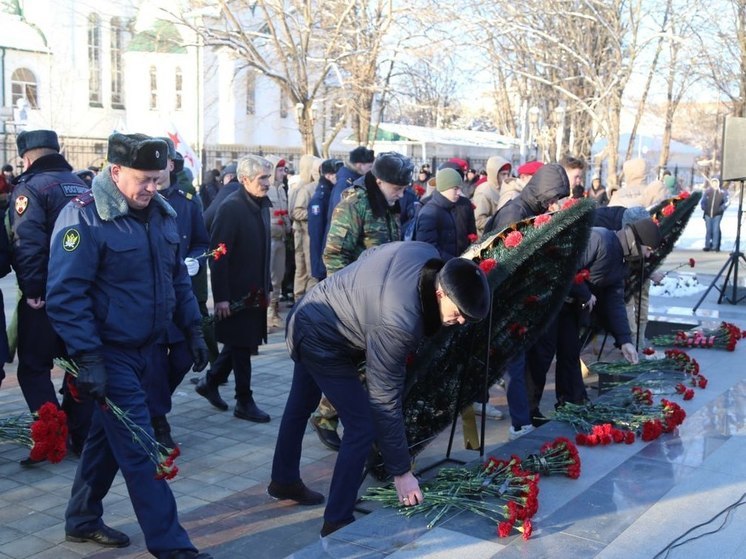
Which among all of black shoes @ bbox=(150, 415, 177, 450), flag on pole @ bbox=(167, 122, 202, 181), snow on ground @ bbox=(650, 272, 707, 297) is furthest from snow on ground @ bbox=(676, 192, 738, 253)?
black shoes @ bbox=(150, 415, 177, 450)

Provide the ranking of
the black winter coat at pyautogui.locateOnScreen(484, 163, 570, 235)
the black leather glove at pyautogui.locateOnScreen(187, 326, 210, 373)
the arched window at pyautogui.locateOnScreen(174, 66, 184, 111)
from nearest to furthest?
the black leather glove at pyautogui.locateOnScreen(187, 326, 210, 373) < the black winter coat at pyautogui.locateOnScreen(484, 163, 570, 235) < the arched window at pyautogui.locateOnScreen(174, 66, 184, 111)

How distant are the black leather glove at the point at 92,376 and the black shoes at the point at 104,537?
0.91 meters

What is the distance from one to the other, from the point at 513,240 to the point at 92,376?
250 cm

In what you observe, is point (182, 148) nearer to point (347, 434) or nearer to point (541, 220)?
point (541, 220)

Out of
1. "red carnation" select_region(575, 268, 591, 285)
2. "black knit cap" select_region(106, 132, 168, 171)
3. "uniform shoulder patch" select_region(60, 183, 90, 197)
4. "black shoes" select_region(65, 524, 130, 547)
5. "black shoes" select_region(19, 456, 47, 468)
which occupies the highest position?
"black knit cap" select_region(106, 132, 168, 171)

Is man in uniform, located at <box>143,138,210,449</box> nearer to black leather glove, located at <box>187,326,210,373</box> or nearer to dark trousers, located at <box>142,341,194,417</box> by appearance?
dark trousers, located at <box>142,341,194,417</box>

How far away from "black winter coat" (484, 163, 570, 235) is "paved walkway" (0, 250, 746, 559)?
1.49m

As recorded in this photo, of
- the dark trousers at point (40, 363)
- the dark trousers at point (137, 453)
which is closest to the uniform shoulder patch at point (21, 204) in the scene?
the dark trousers at point (40, 363)

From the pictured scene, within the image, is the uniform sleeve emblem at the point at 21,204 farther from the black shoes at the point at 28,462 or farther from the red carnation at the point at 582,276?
the red carnation at the point at 582,276

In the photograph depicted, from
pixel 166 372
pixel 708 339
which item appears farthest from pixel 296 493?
pixel 708 339

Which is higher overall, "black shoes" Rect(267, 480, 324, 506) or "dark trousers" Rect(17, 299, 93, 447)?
"dark trousers" Rect(17, 299, 93, 447)

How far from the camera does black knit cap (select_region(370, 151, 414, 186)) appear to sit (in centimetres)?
579

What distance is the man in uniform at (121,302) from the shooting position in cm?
376

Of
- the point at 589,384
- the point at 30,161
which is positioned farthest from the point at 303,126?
the point at 30,161
